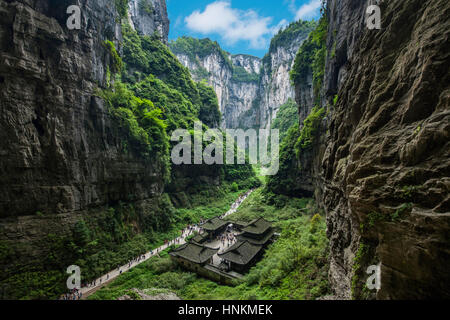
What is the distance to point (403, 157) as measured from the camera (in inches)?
202

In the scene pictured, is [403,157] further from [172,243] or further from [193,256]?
[172,243]

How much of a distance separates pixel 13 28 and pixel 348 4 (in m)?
23.6

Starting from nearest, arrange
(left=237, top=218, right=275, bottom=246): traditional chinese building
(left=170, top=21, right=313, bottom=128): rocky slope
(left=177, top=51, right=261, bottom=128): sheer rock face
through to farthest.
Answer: (left=237, top=218, right=275, bottom=246): traditional chinese building < (left=170, top=21, right=313, bottom=128): rocky slope < (left=177, top=51, right=261, bottom=128): sheer rock face

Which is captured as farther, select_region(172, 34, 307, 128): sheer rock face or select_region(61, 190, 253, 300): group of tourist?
select_region(172, 34, 307, 128): sheer rock face

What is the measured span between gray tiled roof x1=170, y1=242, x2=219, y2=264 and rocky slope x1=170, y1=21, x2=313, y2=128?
255 feet

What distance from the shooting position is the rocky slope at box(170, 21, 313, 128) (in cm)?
8350

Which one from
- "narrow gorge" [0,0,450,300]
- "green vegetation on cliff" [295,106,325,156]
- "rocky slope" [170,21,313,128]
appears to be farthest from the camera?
"rocky slope" [170,21,313,128]

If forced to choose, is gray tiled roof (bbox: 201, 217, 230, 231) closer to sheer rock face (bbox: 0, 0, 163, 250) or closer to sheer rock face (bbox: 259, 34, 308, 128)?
sheer rock face (bbox: 0, 0, 163, 250)

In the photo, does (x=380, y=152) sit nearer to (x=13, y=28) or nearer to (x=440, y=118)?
(x=440, y=118)

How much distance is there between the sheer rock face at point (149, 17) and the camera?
46.4 meters

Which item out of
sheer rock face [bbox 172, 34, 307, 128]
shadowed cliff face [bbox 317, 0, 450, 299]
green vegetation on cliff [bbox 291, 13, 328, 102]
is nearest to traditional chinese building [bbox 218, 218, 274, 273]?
shadowed cliff face [bbox 317, 0, 450, 299]

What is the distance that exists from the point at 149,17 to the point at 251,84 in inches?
2805

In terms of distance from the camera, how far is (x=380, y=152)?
5773 millimetres

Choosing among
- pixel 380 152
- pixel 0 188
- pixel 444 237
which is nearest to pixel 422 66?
pixel 380 152
